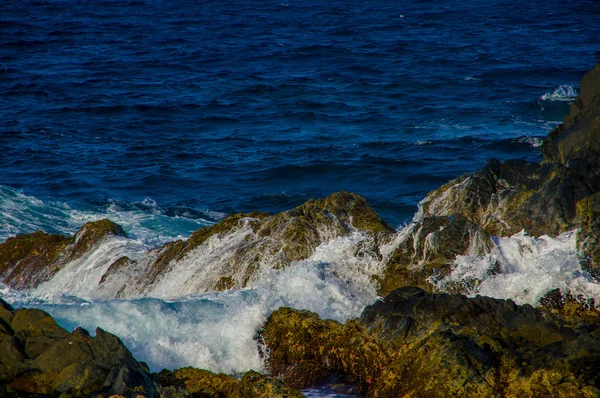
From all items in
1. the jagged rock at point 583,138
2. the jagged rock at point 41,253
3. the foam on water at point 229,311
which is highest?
the jagged rock at point 583,138

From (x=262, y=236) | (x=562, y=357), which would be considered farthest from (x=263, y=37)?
(x=562, y=357)

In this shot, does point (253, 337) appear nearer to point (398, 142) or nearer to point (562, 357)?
point (562, 357)

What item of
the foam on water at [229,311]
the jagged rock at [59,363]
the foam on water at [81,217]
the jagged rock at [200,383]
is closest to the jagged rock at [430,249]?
the foam on water at [229,311]

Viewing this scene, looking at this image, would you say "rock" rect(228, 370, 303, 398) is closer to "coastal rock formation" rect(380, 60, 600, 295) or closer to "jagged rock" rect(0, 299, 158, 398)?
"jagged rock" rect(0, 299, 158, 398)

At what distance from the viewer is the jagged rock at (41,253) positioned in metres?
15.6

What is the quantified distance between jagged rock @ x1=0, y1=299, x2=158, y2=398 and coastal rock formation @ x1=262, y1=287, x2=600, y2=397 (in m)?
2.73

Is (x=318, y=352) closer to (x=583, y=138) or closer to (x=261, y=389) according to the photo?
(x=261, y=389)

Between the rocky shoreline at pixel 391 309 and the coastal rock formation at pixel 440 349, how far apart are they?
2cm

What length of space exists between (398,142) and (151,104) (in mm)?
12690

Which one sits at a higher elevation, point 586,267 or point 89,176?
point 586,267

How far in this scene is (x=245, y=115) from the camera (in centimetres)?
3225

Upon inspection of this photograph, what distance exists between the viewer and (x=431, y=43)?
147 feet

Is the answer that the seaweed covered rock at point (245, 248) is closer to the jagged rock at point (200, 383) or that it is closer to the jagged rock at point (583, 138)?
the jagged rock at point (583, 138)

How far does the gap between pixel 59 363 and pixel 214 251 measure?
261 inches
